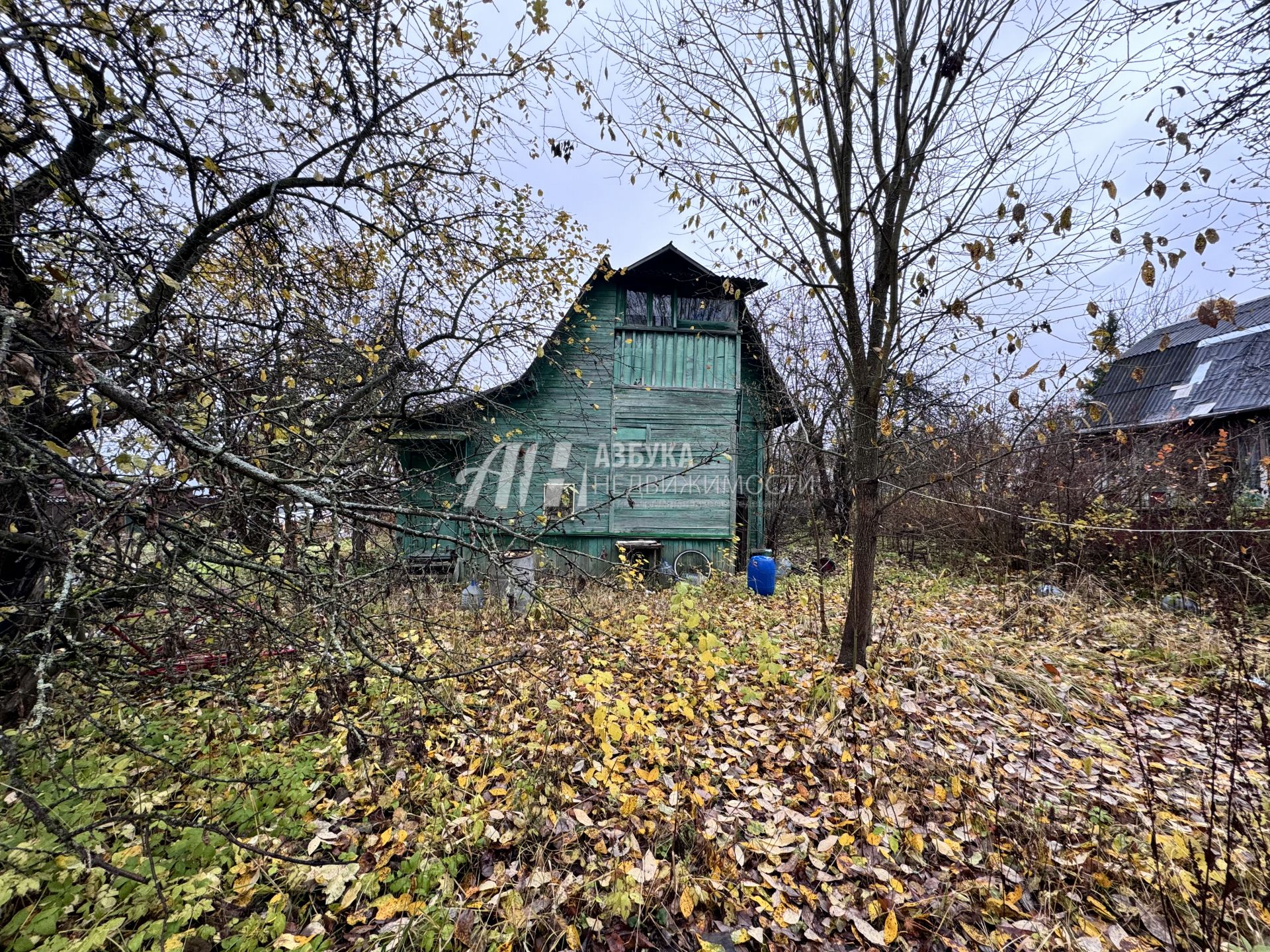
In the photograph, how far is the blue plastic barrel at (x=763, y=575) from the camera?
8539 millimetres

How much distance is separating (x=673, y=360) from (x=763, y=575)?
185 inches

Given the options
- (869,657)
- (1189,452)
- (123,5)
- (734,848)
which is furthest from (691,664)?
(1189,452)

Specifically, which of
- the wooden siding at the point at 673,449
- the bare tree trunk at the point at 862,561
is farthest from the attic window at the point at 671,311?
the bare tree trunk at the point at 862,561

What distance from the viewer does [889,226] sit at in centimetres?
399

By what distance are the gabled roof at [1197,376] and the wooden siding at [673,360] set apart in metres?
10.7

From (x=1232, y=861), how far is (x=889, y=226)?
4.31 meters

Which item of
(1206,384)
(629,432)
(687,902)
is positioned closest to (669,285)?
(629,432)

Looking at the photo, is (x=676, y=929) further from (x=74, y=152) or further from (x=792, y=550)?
(x=792, y=550)

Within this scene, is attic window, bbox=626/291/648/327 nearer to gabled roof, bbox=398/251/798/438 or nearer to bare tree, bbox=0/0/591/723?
gabled roof, bbox=398/251/798/438

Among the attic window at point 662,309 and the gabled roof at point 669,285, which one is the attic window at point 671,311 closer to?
the attic window at point 662,309

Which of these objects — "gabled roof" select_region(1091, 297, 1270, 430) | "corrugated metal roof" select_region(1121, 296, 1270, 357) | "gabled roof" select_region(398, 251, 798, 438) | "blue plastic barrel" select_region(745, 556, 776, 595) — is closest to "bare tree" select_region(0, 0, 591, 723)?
"gabled roof" select_region(398, 251, 798, 438)

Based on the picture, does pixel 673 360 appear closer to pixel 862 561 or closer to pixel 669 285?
pixel 669 285

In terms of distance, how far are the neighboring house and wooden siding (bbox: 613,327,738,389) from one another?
8409 mm

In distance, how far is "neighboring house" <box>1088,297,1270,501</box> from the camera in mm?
12914
